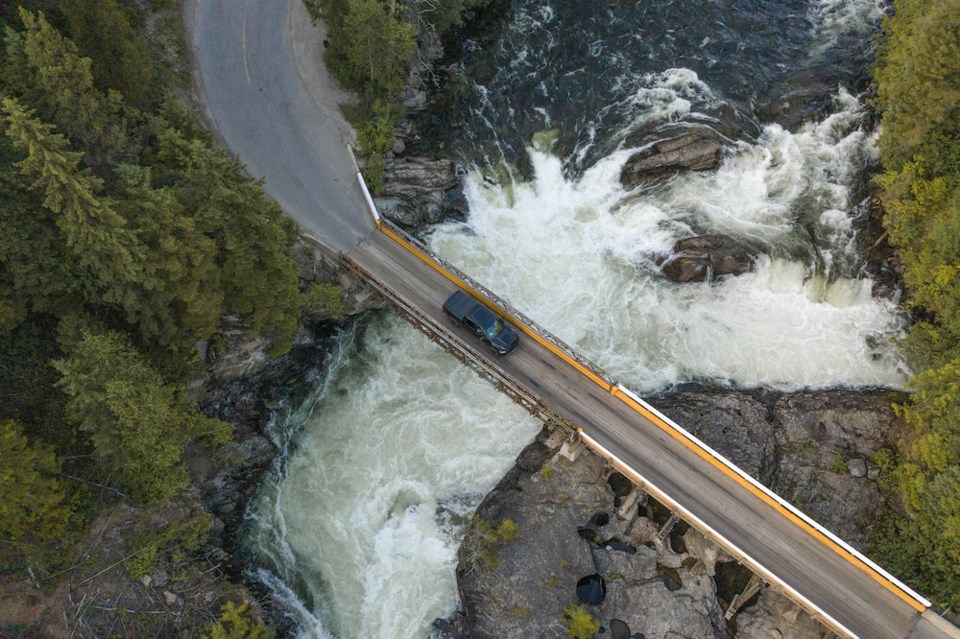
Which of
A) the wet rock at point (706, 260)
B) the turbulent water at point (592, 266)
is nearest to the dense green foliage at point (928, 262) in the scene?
the turbulent water at point (592, 266)

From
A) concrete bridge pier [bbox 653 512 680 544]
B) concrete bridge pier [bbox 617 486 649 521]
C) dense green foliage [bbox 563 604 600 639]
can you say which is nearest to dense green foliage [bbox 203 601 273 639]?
dense green foliage [bbox 563 604 600 639]

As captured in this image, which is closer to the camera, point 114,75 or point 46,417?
point 46,417

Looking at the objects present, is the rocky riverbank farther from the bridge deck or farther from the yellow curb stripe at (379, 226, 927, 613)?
the yellow curb stripe at (379, 226, 927, 613)

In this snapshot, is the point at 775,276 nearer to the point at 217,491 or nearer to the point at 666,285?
the point at 666,285

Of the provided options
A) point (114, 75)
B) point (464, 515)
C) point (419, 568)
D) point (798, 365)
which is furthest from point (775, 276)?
point (114, 75)

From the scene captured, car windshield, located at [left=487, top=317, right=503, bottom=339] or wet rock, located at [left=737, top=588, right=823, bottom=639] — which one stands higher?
car windshield, located at [left=487, top=317, right=503, bottom=339]

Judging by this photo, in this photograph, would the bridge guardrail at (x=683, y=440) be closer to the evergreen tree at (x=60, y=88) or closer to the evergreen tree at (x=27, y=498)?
the evergreen tree at (x=60, y=88)

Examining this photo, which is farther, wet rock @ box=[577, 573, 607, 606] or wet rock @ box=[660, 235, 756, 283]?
wet rock @ box=[660, 235, 756, 283]
